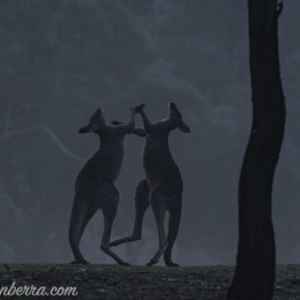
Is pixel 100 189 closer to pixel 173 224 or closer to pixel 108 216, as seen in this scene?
pixel 108 216

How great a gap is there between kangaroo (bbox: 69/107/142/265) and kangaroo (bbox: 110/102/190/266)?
893mm

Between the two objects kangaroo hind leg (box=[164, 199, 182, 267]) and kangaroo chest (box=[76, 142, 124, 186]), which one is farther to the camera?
kangaroo hind leg (box=[164, 199, 182, 267])

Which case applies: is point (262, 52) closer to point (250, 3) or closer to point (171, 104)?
point (250, 3)

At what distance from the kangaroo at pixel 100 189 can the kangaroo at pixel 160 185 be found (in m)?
0.89

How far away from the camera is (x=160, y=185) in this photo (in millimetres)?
18422

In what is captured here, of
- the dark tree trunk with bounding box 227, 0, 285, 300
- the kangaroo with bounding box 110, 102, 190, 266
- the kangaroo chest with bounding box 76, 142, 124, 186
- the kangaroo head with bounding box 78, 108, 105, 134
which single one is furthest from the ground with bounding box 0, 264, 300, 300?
the kangaroo head with bounding box 78, 108, 105, 134

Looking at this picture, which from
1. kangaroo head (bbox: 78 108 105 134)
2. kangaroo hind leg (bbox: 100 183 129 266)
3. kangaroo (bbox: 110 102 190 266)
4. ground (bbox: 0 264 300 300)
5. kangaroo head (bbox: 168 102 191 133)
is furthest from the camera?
kangaroo head (bbox: 168 102 191 133)

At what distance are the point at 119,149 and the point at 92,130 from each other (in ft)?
2.92

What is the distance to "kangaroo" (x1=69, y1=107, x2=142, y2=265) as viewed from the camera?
1794cm

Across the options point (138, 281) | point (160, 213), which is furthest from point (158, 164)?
point (138, 281)

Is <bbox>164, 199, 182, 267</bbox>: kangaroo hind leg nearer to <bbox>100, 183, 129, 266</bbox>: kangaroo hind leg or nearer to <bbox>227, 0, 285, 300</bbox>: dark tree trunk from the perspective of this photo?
<bbox>100, 183, 129, 266</bbox>: kangaroo hind leg

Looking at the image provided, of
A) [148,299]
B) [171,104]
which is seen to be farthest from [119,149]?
[148,299]

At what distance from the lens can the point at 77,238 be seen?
1814 centimetres

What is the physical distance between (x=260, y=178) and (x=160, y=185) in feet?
27.2
